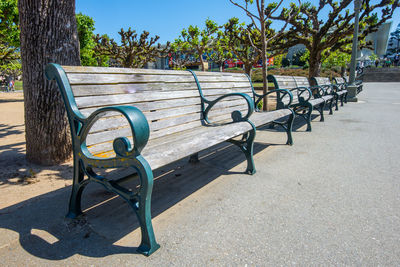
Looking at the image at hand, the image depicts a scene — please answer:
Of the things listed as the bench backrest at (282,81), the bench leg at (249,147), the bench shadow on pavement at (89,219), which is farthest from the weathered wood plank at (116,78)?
the bench backrest at (282,81)

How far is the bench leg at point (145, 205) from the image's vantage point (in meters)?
1.53

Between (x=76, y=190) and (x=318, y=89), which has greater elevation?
(x=318, y=89)

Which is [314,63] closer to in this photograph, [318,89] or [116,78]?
[318,89]

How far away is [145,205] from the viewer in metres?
1.60

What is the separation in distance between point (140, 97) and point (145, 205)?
1040 millimetres

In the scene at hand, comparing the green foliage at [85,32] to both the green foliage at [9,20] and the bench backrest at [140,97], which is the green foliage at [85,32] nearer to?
the green foliage at [9,20]

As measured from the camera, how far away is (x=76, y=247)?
1.72 m

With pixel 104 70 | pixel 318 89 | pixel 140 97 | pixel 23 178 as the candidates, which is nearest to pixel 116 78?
pixel 104 70

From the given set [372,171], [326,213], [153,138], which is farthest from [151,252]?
[372,171]

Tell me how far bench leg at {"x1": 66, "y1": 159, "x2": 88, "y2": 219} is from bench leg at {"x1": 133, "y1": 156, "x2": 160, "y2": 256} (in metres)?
0.51

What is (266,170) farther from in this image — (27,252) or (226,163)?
(27,252)

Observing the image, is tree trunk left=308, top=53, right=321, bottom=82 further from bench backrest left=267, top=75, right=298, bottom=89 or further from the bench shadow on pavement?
the bench shadow on pavement

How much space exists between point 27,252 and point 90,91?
111 centimetres

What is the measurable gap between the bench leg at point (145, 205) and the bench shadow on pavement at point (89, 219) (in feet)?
0.37
